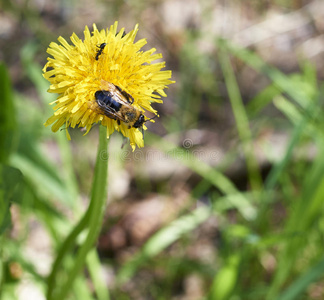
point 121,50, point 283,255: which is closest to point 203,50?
point 283,255

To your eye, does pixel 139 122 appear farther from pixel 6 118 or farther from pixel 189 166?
pixel 189 166

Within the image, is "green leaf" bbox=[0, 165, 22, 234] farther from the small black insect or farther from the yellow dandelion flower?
the small black insect

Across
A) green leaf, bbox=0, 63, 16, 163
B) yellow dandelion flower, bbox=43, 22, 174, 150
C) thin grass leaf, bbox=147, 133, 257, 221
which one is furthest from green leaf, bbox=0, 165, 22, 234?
thin grass leaf, bbox=147, 133, 257, 221

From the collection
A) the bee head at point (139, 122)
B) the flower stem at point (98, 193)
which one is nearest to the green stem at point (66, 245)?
the flower stem at point (98, 193)

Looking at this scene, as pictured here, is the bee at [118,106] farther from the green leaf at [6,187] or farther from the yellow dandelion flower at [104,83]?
the green leaf at [6,187]

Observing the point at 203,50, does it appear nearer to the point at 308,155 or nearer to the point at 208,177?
the point at 308,155

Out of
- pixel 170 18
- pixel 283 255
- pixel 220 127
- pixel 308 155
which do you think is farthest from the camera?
pixel 170 18
